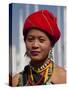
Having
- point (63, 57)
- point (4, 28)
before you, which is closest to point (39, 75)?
point (63, 57)

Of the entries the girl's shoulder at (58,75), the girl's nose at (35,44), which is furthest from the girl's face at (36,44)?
the girl's shoulder at (58,75)

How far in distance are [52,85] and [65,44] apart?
30cm

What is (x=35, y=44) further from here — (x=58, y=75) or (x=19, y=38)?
(x=58, y=75)

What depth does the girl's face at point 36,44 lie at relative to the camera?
1.85 m

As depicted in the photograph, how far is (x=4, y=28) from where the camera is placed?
5.92 ft

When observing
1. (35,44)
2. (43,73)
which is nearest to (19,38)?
(35,44)

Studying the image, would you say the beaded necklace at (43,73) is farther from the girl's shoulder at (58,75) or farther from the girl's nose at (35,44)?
the girl's nose at (35,44)

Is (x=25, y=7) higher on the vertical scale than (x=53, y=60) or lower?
higher

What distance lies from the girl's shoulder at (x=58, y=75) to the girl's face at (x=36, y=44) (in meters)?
0.13

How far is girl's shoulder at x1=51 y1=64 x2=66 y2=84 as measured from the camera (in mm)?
1886

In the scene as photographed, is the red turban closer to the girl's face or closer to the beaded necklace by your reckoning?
the girl's face

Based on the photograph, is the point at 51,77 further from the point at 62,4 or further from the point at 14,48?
the point at 62,4

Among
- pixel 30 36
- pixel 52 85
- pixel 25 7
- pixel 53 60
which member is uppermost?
pixel 25 7

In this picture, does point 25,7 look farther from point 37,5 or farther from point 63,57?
point 63,57
